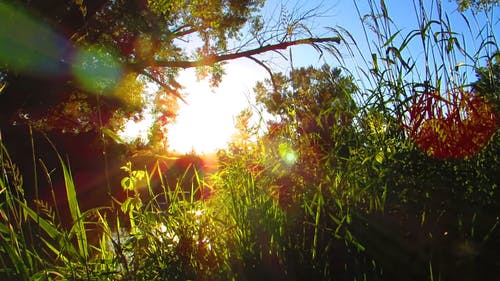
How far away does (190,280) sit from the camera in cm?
150

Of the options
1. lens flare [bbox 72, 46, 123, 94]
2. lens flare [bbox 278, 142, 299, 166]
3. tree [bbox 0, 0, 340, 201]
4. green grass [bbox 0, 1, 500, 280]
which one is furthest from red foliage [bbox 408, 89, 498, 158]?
lens flare [bbox 72, 46, 123, 94]

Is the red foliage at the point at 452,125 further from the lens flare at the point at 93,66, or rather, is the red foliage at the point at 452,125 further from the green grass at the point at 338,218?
the lens flare at the point at 93,66

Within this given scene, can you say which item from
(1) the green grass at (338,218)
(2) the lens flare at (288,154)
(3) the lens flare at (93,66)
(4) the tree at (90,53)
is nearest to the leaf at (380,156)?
(1) the green grass at (338,218)

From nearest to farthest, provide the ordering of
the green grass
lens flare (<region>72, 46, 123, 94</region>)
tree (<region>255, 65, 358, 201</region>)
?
1. the green grass
2. tree (<region>255, 65, 358, 201</region>)
3. lens flare (<region>72, 46, 123, 94</region>)

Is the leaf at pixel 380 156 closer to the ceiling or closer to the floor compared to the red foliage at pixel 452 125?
closer to the floor

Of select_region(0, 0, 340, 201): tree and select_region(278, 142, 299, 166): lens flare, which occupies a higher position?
select_region(0, 0, 340, 201): tree

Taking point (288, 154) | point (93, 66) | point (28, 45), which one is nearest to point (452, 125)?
point (288, 154)

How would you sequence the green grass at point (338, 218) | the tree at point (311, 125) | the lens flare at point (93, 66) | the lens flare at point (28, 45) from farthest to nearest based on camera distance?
1. the lens flare at point (93, 66)
2. the lens flare at point (28, 45)
3. the tree at point (311, 125)
4. the green grass at point (338, 218)

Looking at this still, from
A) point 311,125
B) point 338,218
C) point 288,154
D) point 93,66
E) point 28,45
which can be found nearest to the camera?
point 338,218

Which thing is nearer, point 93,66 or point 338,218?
point 338,218

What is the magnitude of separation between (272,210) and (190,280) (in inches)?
16.6

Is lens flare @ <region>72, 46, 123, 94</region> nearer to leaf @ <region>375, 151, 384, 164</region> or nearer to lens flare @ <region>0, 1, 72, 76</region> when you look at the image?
lens flare @ <region>0, 1, 72, 76</region>

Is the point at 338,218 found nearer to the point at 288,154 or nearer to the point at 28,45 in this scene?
the point at 288,154

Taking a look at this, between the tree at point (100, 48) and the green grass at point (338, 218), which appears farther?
the tree at point (100, 48)
